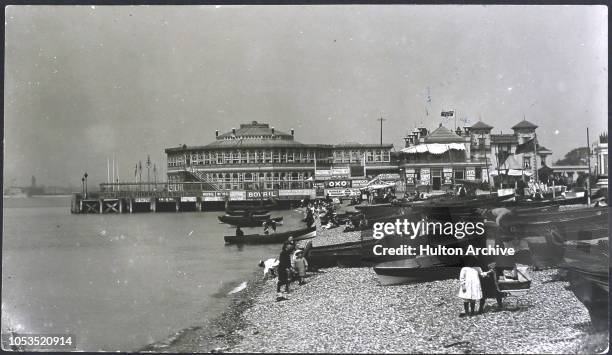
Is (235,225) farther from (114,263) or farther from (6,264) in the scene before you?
(6,264)

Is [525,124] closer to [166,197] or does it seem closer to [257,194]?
[257,194]

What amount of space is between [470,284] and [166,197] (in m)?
3.65

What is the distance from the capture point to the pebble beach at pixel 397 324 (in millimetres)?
4883

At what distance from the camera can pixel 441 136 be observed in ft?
19.9

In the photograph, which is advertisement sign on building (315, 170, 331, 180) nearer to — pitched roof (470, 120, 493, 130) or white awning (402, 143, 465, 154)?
white awning (402, 143, 465, 154)

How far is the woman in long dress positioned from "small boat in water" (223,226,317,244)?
182 cm

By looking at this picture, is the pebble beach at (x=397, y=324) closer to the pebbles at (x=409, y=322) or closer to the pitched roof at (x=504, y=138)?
the pebbles at (x=409, y=322)

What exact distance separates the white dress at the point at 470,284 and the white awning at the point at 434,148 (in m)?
1.45

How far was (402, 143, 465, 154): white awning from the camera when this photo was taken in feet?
19.9

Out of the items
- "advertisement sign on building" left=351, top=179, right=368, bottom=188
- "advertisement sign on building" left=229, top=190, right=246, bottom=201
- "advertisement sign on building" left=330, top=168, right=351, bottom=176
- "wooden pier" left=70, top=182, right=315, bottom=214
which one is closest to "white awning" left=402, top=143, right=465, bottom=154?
"advertisement sign on building" left=351, top=179, right=368, bottom=188

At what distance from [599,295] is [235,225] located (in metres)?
4.01

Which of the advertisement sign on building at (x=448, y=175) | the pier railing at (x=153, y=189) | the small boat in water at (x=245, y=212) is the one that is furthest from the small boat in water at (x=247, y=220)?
the advertisement sign on building at (x=448, y=175)

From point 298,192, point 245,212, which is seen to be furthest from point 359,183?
point 245,212

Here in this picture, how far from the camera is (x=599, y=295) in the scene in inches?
208
